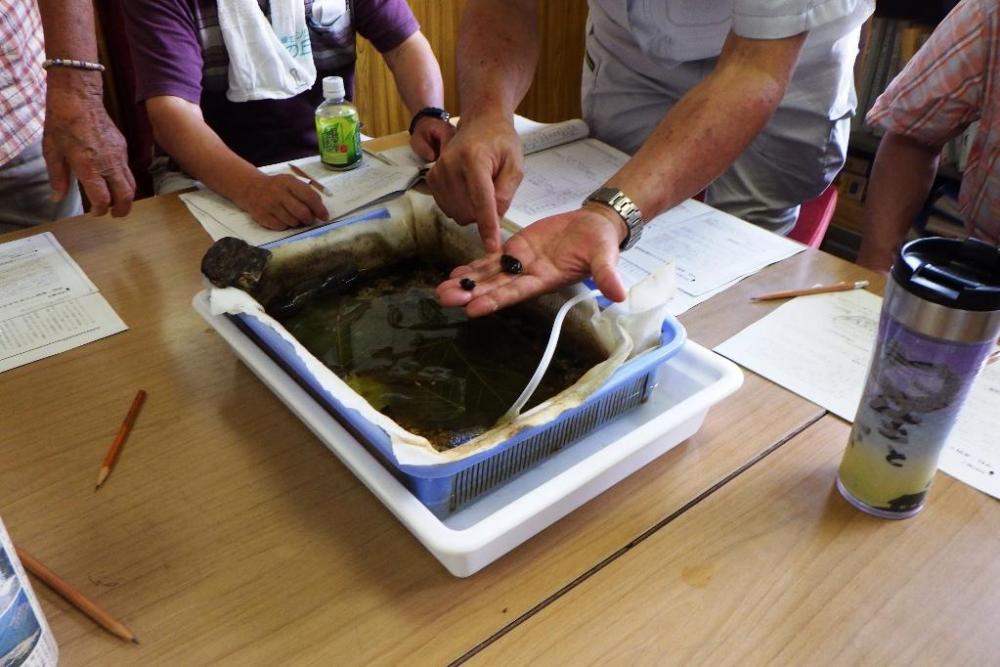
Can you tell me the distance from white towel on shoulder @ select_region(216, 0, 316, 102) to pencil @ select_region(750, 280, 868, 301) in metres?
1.12

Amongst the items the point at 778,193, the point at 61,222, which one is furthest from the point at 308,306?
the point at 778,193

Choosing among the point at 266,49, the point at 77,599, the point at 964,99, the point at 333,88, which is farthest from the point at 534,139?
the point at 77,599

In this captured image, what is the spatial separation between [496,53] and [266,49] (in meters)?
0.56

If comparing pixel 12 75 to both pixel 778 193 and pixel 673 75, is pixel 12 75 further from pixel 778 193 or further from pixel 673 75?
pixel 778 193

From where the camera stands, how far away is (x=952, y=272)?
21.9 inches

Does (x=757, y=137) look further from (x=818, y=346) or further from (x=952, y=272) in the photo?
(x=952, y=272)

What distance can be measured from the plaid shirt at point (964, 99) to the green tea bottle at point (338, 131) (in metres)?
0.92

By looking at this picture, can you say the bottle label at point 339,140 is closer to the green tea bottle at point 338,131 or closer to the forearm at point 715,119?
the green tea bottle at point 338,131

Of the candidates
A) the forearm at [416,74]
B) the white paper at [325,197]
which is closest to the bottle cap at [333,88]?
the white paper at [325,197]

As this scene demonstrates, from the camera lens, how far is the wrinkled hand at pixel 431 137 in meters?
1.38

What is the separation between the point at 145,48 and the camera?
4.59 ft

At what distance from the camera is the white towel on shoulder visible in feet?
4.90

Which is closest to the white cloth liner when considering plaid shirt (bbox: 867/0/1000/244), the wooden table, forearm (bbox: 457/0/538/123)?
the wooden table

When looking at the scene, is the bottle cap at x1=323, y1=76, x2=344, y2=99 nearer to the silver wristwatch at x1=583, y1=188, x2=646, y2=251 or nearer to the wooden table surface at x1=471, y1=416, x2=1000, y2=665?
the silver wristwatch at x1=583, y1=188, x2=646, y2=251
